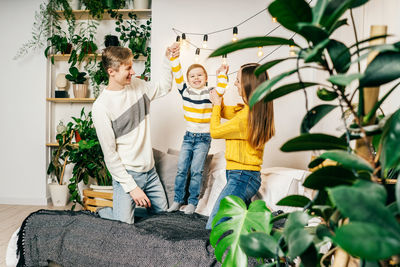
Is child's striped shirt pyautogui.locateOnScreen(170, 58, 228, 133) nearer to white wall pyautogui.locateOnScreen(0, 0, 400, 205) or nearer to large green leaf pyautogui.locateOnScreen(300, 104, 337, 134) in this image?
white wall pyautogui.locateOnScreen(0, 0, 400, 205)

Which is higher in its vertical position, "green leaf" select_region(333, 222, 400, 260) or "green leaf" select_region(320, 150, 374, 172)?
"green leaf" select_region(320, 150, 374, 172)

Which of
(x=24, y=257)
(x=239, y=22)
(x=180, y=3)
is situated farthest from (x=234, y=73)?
(x=24, y=257)

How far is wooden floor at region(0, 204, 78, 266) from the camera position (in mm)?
2818

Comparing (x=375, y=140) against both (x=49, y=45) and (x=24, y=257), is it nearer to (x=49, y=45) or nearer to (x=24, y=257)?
(x=24, y=257)

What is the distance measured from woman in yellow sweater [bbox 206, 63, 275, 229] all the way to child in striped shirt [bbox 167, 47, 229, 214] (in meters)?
0.48

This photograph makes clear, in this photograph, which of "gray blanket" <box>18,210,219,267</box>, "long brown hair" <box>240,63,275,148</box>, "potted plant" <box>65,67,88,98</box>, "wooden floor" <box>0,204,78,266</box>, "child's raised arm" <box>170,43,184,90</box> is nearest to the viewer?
"gray blanket" <box>18,210,219,267</box>

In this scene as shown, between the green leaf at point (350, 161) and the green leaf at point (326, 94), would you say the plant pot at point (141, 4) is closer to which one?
the green leaf at point (326, 94)

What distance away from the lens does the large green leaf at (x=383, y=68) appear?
47cm

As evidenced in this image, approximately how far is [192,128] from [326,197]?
2120mm

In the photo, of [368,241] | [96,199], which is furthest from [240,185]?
[96,199]

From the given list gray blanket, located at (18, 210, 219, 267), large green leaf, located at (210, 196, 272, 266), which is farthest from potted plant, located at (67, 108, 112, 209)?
large green leaf, located at (210, 196, 272, 266)

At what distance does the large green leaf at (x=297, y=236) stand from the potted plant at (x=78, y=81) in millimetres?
4053

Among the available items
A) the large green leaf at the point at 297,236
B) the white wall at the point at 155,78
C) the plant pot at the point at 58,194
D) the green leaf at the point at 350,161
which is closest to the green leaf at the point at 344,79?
the green leaf at the point at 350,161

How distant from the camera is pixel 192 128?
8.87 feet
